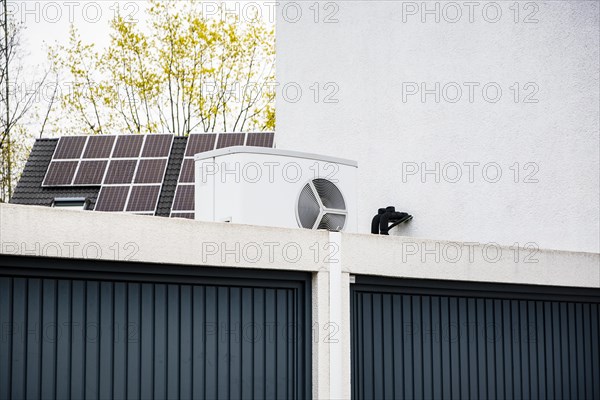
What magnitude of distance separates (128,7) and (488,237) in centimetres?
1873

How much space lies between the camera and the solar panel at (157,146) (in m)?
16.3

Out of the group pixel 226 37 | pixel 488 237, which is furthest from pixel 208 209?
pixel 226 37

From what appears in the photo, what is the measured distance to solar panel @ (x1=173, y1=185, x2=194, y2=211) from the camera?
13844mm

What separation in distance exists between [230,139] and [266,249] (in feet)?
35.5

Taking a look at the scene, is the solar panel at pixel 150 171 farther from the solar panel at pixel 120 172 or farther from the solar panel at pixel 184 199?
the solar panel at pixel 184 199

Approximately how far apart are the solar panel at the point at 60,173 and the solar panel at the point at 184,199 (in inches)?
103

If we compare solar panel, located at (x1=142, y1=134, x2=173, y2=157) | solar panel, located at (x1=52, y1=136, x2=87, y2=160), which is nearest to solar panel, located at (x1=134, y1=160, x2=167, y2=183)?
solar panel, located at (x1=142, y1=134, x2=173, y2=157)

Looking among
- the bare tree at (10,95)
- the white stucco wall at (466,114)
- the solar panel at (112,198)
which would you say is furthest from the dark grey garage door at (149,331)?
the bare tree at (10,95)

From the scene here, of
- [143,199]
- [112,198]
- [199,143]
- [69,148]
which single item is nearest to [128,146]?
[69,148]

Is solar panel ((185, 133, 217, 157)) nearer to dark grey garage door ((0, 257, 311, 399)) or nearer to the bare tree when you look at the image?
the bare tree

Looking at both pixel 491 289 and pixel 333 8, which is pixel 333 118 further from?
pixel 491 289

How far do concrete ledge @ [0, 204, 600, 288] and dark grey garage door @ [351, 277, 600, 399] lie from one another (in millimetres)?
159

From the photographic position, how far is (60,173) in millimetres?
16609

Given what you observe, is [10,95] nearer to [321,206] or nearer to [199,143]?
[199,143]
